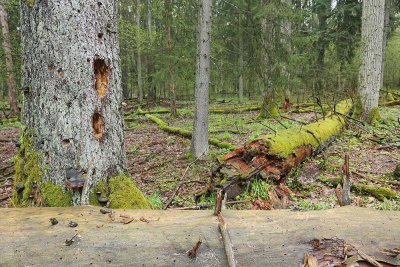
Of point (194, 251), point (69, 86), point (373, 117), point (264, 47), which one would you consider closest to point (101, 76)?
point (69, 86)

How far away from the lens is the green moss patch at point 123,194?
3.02 m

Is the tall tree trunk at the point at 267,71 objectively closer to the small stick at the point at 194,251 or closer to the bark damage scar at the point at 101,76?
the bark damage scar at the point at 101,76

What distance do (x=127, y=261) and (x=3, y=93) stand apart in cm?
4140

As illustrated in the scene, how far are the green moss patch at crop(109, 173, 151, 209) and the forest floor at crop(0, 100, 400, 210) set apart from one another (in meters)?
0.68

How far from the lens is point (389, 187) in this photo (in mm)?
5273

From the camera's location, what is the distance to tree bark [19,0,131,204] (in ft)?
9.07

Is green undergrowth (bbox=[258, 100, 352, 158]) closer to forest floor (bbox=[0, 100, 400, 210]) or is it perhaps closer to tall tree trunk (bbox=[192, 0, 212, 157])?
forest floor (bbox=[0, 100, 400, 210])

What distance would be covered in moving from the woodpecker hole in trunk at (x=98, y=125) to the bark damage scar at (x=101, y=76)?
0.19m

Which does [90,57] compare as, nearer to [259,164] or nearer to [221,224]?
[221,224]

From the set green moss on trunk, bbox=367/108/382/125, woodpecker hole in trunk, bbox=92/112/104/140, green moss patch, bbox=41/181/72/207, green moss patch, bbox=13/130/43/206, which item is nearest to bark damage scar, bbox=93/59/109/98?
woodpecker hole in trunk, bbox=92/112/104/140

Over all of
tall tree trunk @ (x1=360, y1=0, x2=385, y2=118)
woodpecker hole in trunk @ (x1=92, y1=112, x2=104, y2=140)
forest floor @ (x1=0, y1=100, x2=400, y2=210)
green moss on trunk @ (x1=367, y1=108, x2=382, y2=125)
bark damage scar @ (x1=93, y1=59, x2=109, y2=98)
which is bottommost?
forest floor @ (x1=0, y1=100, x2=400, y2=210)

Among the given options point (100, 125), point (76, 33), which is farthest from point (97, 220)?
point (76, 33)

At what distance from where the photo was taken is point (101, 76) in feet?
9.82

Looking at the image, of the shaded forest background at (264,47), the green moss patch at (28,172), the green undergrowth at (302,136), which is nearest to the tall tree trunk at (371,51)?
the shaded forest background at (264,47)
